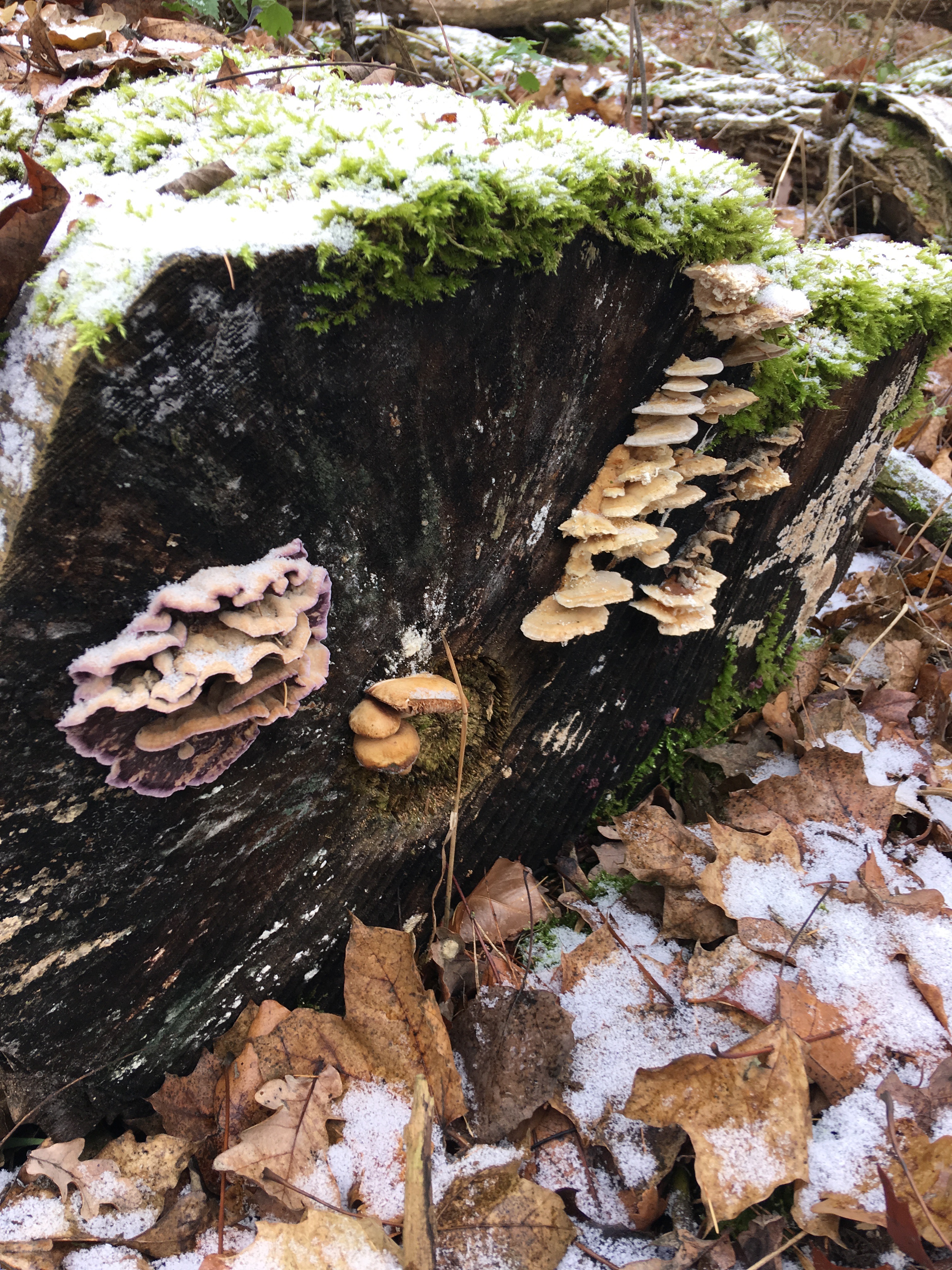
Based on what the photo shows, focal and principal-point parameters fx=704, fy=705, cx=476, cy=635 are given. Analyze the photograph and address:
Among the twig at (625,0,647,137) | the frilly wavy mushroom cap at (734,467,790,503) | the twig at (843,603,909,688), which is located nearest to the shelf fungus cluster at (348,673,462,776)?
the frilly wavy mushroom cap at (734,467,790,503)

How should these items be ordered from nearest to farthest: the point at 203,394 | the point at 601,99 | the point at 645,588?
the point at 203,394
the point at 645,588
the point at 601,99

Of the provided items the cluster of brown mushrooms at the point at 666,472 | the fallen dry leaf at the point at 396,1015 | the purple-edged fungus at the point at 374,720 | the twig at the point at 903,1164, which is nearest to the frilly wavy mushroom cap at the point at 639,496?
the cluster of brown mushrooms at the point at 666,472

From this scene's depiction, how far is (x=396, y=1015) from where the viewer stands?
2.10 metres

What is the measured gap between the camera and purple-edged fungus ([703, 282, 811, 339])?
6.55ft

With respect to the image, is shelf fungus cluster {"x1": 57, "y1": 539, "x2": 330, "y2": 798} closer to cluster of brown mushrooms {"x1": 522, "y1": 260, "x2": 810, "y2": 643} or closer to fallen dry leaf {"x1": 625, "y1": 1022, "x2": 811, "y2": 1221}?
cluster of brown mushrooms {"x1": 522, "y1": 260, "x2": 810, "y2": 643}

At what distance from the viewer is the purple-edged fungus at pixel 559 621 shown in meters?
2.27

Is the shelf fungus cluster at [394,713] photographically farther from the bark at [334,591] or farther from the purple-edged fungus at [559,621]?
the purple-edged fungus at [559,621]

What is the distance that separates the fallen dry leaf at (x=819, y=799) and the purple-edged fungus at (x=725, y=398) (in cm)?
148

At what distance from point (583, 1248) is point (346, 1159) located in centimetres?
66

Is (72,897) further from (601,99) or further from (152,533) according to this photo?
(601,99)

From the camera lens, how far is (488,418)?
1902 mm

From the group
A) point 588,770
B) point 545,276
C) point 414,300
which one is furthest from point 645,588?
point 414,300

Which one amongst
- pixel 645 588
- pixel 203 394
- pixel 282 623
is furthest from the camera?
pixel 645 588

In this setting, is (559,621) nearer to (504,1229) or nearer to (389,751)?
(389,751)
